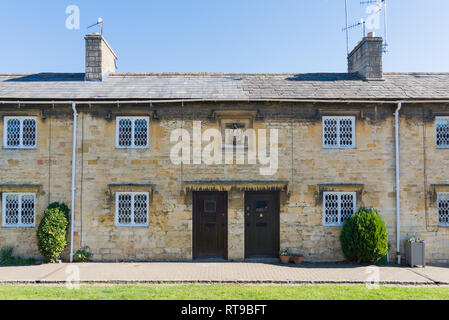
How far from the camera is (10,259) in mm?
10906

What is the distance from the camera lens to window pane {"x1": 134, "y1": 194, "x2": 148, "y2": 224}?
37.2ft

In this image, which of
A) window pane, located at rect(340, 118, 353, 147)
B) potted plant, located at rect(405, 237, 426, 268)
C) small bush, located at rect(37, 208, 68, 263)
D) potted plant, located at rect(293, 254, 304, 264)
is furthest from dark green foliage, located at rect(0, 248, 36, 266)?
potted plant, located at rect(405, 237, 426, 268)

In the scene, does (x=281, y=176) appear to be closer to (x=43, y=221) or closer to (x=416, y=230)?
(x=416, y=230)

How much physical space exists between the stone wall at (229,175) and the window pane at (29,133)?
0.93ft

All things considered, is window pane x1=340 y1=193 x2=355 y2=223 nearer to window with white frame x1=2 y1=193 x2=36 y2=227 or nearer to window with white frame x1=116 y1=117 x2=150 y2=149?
window with white frame x1=116 y1=117 x2=150 y2=149

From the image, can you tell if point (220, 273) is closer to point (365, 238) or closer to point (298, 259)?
point (298, 259)

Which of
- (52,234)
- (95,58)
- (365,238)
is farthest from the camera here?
(95,58)

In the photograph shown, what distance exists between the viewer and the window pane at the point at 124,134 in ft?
37.9

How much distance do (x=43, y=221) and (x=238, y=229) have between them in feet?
23.0

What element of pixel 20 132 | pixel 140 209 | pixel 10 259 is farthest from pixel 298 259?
pixel 20 132

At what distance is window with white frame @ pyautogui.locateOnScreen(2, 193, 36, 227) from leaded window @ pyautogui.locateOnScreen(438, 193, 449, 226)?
1526 cm

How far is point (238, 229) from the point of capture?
37.1 feet

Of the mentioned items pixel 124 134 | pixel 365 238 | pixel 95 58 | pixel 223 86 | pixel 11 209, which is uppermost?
pixel 95 58

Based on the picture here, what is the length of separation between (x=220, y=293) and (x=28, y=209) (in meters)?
8.33
